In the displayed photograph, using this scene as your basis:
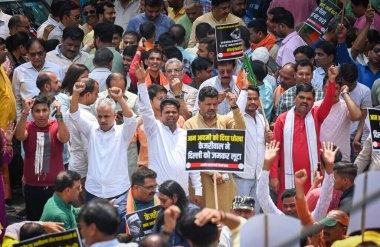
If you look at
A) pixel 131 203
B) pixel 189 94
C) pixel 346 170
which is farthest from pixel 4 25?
pixel 346 170

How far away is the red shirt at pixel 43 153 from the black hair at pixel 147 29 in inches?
120

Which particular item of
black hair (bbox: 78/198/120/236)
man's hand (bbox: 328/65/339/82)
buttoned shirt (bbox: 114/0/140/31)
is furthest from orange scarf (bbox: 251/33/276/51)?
black hair (bbox: 78/198/120/236)

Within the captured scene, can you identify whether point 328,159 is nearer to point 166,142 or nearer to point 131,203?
point 131,203

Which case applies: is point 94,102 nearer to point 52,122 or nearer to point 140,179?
point 52,122

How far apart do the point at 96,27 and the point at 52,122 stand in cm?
314

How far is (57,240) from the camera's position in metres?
9.41

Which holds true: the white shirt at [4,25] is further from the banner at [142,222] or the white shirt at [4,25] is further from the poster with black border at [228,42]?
the banner at [142,222]

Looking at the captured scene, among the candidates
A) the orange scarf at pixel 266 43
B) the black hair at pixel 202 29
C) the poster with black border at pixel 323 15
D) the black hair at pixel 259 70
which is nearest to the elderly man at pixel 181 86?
the black hair at pixel 259 70

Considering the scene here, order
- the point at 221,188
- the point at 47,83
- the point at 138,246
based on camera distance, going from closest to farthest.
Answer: the point at 138,246 < the point at 221,188 < the point at 47,83

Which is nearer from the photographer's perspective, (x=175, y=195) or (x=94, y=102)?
(x=175, y=195)

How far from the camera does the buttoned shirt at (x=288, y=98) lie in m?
13.6

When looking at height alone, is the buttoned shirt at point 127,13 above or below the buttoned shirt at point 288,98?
above

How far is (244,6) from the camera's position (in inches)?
675

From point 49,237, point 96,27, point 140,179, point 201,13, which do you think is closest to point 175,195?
point 140,179
